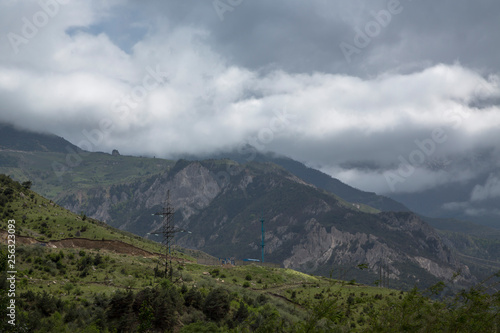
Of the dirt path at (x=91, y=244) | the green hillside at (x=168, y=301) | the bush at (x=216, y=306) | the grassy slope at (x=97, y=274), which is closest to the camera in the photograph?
the green hillside at (x=168, y=301)

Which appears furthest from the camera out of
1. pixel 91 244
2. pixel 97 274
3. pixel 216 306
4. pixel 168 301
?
pixel 91 244

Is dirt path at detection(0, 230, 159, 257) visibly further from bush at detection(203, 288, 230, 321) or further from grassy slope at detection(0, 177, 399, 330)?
bush at detection(203, 288, 230, 321)

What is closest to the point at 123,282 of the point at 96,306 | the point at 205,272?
the point at 96,306

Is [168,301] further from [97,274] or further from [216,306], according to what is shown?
[97,274]

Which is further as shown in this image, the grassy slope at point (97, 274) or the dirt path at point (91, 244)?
the dirt path at point (91, 244)

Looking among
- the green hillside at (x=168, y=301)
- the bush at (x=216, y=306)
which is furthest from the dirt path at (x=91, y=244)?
the bush at (x=216, y=306)

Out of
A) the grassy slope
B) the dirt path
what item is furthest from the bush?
the dirt path

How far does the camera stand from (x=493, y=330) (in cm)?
1714

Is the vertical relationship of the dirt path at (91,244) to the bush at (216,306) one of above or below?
above

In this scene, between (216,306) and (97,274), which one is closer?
(216,306)

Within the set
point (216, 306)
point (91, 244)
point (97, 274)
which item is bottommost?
point (97, 274)

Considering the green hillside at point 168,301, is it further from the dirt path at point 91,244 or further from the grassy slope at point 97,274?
the dirt path at point 91,244

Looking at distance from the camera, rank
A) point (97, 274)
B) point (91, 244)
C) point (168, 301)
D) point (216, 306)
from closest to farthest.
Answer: point (168, 301) < point (216, 306) < point (97, 274) < point (91, 244)

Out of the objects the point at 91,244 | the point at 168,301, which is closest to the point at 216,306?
the point at 168,301
